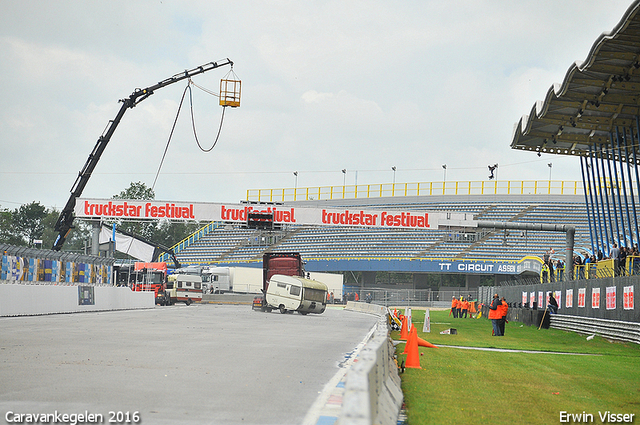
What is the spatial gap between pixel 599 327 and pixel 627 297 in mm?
3129

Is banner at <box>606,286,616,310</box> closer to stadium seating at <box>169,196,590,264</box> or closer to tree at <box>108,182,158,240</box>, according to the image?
stadium seating at <box>169,196,590,264</box>

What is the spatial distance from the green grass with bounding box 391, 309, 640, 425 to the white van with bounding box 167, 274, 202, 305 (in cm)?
3825

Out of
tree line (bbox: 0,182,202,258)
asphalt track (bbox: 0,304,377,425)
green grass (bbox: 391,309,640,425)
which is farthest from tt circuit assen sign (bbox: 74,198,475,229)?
tree line (bbox: 0,182,202,258)

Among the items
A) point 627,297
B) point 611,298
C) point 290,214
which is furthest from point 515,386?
point 290,214

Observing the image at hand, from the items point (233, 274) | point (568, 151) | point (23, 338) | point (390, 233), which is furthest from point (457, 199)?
point (23, 338)

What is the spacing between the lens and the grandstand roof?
86.2 ft

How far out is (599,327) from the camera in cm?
2586

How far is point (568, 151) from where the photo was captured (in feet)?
134

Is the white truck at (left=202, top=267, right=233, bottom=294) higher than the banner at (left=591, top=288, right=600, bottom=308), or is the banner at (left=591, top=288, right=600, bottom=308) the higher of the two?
the banner at (left=591, top=288, right=600, bottom=308)

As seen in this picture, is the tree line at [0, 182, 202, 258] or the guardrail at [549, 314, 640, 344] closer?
the guardrail at [549, 314, 640, 344]

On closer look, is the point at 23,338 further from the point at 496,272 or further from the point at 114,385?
the point at 496,272

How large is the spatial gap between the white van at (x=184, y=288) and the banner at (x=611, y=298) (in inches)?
1435

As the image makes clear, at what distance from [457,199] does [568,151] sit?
35251 millimetres

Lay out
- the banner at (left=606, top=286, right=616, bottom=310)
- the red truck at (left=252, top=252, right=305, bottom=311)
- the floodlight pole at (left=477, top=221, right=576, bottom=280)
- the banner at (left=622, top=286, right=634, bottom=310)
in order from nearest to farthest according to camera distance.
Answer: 1. the banner at (left=622, top=286, right=634, bottom=310)
2. the banner at (left=606, top=286, right=616, bottom=310)
3. the floodlight pole at (left=477, top=221, right=576, bottom=280)
4. the red truck at (left=252, top=252, right=305, bottom=311)
